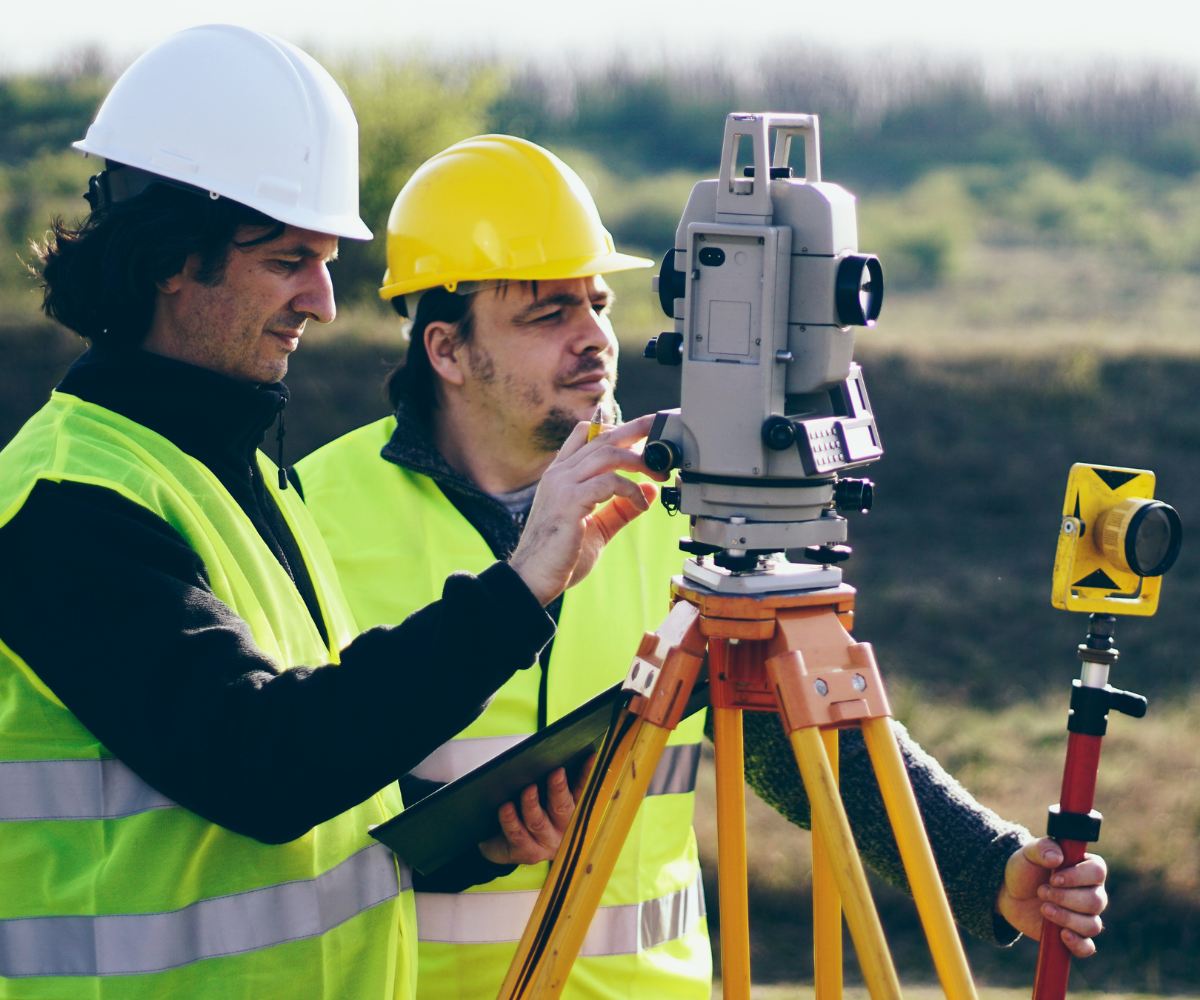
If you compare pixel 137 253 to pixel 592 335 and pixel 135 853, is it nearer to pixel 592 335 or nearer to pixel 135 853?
pixel 135 853

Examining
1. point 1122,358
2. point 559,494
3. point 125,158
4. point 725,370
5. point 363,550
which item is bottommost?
point 1122,358

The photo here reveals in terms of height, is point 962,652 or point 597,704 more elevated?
point 597,704

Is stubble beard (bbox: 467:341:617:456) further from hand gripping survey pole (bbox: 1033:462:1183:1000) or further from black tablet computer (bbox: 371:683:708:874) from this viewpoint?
hand gripping survey pole (bbox: 1033:462:1183:1000)

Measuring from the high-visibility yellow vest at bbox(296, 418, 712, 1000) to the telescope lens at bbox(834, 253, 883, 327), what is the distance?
92 cm

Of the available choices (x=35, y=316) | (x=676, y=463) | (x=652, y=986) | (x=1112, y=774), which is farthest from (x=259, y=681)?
(x=35, y=316)

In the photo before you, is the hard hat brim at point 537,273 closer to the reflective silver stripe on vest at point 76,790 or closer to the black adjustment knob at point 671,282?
the black adjustment knob at point 671,282

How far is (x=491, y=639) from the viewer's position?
2.05 m

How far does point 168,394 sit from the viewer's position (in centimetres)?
230

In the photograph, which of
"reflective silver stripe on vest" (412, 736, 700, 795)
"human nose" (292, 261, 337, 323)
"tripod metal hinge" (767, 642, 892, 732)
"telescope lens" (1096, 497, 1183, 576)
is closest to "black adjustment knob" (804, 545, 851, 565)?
"tripod metal hinge" (767, 642, 892, 732)

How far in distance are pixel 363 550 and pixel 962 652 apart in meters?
7.26

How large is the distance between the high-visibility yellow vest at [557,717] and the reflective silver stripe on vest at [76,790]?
79 centimetres

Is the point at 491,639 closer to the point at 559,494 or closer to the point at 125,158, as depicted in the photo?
the point at 559,494

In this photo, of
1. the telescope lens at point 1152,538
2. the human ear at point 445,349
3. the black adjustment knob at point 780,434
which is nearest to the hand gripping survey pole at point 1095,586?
the telescope lens at point 1152,538

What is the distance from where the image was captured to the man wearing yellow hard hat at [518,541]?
108 inches
